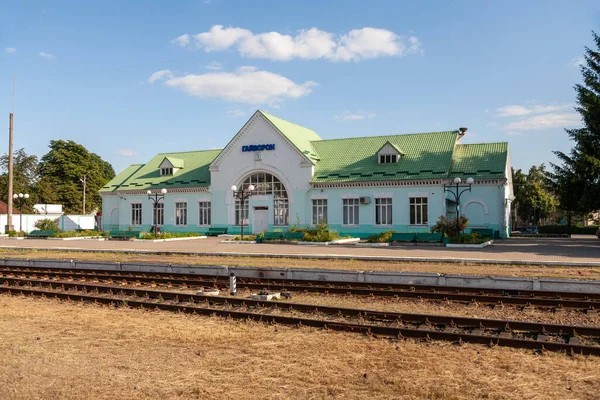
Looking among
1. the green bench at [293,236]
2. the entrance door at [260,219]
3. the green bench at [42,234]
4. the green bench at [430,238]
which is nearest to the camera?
the green bench at [430,238]

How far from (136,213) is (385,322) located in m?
44.9

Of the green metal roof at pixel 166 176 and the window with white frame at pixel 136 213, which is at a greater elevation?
the green metal roof at pixel 166 176

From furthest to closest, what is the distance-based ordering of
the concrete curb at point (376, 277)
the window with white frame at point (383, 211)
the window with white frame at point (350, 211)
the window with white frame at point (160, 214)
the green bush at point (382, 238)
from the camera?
1. the window with white frame at point (160, 214)
2. the window with white frame at point (350, 211)
3. the window with white frame at point (383, 211)
4. the green bush at point (382, 238)
5. the concrete curb at point (376, 277)

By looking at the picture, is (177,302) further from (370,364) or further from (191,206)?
(191,206)

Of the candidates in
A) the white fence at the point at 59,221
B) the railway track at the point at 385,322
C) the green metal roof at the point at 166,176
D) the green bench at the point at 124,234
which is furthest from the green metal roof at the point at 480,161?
the white fence at the point at 59,221

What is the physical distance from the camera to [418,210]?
39.7 metres

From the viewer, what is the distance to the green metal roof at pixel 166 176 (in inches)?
1980

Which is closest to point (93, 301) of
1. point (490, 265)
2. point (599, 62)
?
point (490, 265)

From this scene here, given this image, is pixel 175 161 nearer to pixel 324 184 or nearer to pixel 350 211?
pixel 324 184

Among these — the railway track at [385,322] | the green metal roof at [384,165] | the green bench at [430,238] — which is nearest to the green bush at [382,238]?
the green bench at [430,238]

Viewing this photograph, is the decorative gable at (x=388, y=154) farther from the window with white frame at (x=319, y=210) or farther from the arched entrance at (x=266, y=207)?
the arched entrance at (x=266, y=207)

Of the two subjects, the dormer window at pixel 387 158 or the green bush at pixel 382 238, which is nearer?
the green bush at pixel 382 238

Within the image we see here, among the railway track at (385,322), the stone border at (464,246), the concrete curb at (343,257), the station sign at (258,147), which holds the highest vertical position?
the station sign at (258,147)

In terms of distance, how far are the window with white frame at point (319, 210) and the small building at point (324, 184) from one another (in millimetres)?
84
